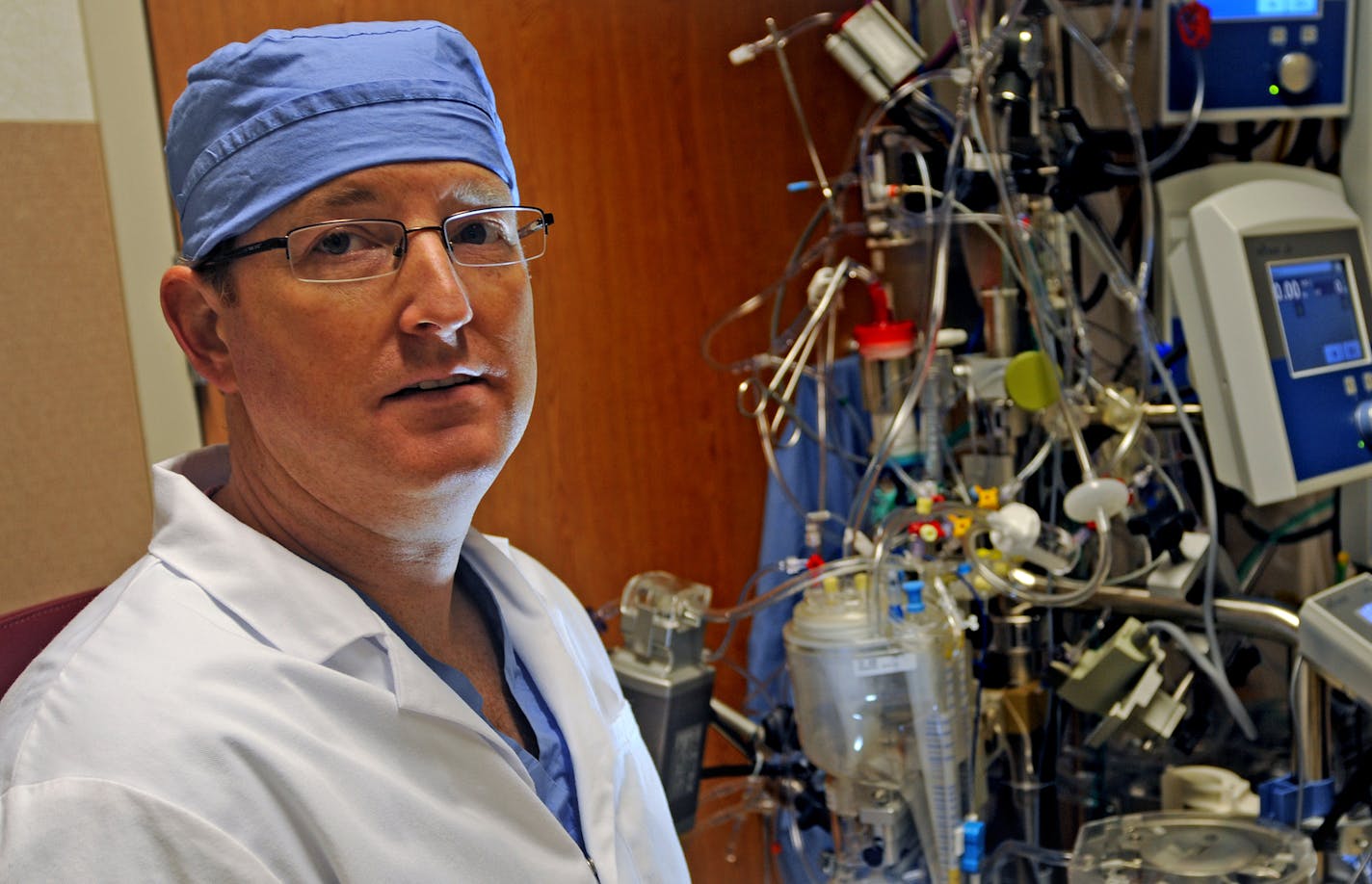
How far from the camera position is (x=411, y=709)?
110cm

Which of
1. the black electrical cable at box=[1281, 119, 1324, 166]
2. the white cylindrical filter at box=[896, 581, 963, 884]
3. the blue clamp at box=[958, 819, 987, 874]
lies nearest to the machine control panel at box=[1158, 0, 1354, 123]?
the black electrical cable at box=[1281, 119, 1324, 166]

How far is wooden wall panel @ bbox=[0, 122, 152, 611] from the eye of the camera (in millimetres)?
1355

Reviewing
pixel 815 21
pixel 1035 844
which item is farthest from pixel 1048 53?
pixel 1035 844

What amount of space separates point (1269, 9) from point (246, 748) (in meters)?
1.95

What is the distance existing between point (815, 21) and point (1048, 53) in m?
0.39

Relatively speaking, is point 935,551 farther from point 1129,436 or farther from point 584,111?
point 584,111

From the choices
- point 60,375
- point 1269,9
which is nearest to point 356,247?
point 60,375

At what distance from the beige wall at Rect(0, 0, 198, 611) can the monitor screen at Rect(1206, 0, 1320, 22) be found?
166 cm

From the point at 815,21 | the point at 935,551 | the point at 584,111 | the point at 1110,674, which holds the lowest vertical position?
the point at 1110,674

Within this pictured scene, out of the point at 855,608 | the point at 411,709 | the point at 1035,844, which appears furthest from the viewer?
the point at 1035,844

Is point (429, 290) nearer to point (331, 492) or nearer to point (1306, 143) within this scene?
point (331, 492)

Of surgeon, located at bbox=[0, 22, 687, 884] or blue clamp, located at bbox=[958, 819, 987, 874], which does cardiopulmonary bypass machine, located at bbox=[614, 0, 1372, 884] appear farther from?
surgeon, located at bbox=[0, 22, 687, 884]

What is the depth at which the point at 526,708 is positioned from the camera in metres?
1.35

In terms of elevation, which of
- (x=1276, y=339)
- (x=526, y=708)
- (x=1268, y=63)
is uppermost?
(x=1268, y=63)
